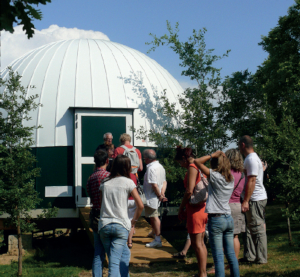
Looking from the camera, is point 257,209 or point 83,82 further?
point 83,82

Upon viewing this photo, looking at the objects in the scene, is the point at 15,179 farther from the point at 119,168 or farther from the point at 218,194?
the point at 218,194

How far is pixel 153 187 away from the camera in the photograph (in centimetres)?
604

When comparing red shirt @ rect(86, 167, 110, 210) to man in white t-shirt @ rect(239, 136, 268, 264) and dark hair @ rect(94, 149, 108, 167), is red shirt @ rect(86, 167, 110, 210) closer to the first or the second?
dark hair @ rect(94, 149, 108, 167)

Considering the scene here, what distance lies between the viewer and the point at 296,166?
500cm

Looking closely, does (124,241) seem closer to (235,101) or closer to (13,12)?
(13,12)

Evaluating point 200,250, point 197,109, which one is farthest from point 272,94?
point 200,250

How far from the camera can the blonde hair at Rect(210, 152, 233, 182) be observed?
13.6 ft

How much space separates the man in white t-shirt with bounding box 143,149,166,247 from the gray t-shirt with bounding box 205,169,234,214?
1.96m

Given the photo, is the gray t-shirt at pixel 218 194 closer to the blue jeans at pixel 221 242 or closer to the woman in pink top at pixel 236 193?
the blue jeans at pixel 221 242

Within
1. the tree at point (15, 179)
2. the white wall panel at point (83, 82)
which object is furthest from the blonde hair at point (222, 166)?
the white wall panel at point (83, 82)

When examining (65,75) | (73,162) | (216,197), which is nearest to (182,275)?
(216,197)

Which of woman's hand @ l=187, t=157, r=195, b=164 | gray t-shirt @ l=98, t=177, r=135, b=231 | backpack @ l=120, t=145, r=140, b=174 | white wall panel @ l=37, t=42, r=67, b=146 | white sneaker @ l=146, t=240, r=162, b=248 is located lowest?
white sneaker @ l=146, t=240, r=162, b=248

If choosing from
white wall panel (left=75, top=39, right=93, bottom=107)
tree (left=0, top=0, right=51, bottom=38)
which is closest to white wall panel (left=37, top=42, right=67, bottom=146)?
white wall panel (left=75, top=39, right=93, bottom=107)

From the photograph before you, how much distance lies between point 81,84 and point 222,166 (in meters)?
6.72
